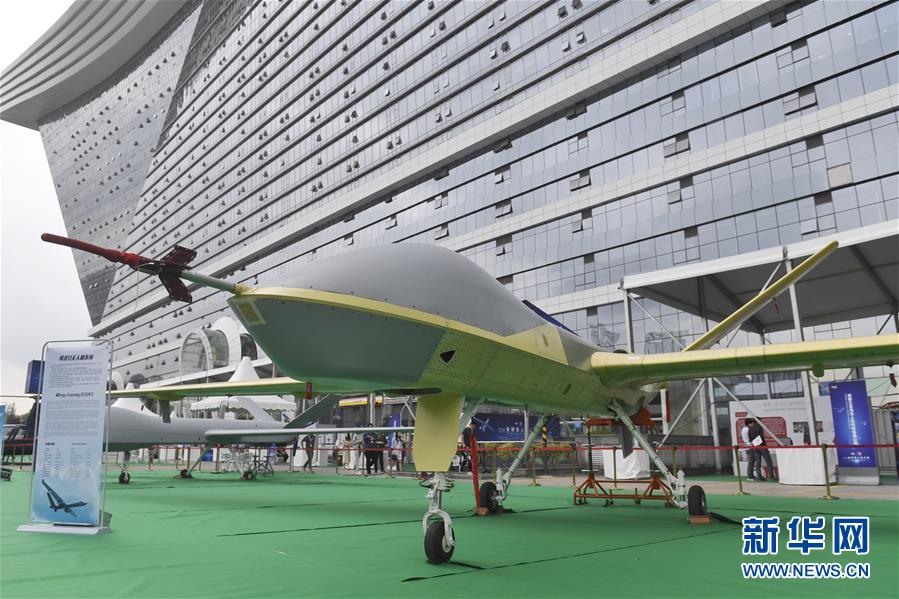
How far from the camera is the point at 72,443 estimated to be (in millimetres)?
6926

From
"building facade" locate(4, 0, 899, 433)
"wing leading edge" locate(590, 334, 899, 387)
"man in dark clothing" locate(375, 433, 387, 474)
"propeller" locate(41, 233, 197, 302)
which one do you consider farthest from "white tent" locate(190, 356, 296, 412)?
"propeller" locate(41, 233, 197, 302)

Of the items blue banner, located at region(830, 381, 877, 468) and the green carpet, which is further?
blue banner, located at region(830, 381, 877, 468)

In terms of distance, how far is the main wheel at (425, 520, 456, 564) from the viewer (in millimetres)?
5184

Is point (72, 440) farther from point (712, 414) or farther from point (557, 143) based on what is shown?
point (557, 143)

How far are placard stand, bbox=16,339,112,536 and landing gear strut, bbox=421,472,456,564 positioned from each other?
168 inches

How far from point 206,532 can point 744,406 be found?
52.4 ft

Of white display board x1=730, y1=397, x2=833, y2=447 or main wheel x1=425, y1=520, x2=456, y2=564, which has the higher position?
white display board x1=730, y1=397, x2=833, y2=447

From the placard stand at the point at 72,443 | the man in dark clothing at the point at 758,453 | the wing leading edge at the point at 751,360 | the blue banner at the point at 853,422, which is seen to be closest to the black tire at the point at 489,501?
the wing leading edge at the point at 751,360

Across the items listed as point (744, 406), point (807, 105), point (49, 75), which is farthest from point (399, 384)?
point (49, 75)

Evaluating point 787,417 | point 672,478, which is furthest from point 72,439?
point 787,417

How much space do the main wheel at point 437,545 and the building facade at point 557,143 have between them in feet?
8.87

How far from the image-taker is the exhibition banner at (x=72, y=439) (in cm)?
689

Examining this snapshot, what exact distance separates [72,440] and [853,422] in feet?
57.1

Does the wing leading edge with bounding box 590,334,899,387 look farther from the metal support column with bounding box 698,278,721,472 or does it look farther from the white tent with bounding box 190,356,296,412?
the white tent with bounding box 190,356,296,412
